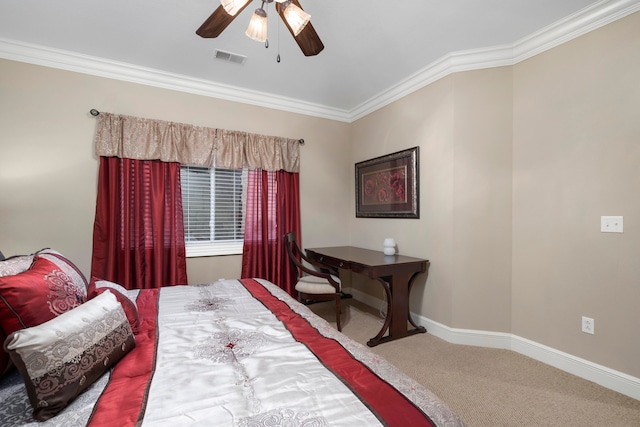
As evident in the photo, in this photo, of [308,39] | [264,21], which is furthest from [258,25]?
[308,39]

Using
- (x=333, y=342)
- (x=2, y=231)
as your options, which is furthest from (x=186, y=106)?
(x=333, y=342)

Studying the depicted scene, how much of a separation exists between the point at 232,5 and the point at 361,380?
1.83m

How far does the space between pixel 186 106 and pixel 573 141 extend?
3.68 metres

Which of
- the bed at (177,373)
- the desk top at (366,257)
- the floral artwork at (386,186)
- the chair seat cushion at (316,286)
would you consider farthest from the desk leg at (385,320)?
the bed at (177,373)

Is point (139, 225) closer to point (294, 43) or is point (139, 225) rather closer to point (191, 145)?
point (191, 145)

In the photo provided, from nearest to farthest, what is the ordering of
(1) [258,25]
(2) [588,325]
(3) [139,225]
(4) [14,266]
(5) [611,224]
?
(4) [14,266]
(1) [258,25]
(5) [611,224]
(2) [588,325]
(3) [139,225]

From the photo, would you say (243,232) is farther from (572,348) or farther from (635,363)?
(635,363)

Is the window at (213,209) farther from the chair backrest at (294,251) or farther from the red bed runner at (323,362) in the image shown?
the red bed runner at (323,362)

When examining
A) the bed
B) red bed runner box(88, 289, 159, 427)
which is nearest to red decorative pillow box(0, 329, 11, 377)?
the bed

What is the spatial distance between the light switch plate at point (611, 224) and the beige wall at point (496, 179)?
0.03 meters

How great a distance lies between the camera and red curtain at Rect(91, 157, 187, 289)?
9.12 ft

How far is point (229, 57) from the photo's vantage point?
2.78 metres

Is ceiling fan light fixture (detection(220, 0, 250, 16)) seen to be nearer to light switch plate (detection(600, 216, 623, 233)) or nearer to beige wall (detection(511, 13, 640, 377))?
beige wall (detection(511, 13, 640, 377))

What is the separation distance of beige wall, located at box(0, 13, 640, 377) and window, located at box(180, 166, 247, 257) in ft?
0.66
